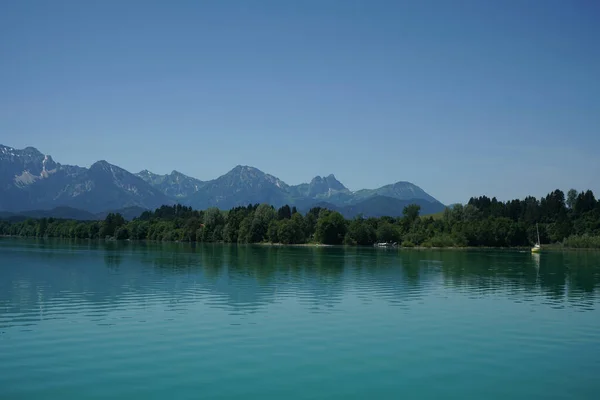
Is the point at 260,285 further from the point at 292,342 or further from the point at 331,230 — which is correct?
the point at 331,230

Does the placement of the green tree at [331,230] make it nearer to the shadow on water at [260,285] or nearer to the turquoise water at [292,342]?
the shadow on water at [260,285]

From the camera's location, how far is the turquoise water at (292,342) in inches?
715

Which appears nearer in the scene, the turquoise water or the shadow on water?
the turquoise water

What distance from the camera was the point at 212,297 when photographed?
3941cm

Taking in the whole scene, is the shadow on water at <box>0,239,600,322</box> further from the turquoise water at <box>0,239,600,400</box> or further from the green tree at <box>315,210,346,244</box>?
the green tree at <box>315,210,346,244</box>

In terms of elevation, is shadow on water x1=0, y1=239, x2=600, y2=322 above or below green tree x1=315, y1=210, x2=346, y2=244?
below

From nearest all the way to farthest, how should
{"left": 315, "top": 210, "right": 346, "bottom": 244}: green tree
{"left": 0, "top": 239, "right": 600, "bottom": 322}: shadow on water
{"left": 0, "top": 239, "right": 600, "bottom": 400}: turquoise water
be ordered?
1. {"left": 0, "top": 239, "right": 600, "bottom": 400}: turquoise water
2. {"left": 0, "top": 239, "right": 600, "bottom": 322}: shadow on water
3. {"left": 315, "top": 210, "right": 346, "bottom": 244}: green tree

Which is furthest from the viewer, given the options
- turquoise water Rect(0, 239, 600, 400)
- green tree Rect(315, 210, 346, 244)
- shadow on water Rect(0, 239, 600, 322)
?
green tree Rect(315, 210, 346, 244)

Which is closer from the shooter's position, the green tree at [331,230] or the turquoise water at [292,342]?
the turquoise water at [292,342]

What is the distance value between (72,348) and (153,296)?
1680cm

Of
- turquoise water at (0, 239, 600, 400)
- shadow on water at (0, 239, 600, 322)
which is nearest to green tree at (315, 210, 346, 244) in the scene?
shadow on water at (0, 239, 600, 322)

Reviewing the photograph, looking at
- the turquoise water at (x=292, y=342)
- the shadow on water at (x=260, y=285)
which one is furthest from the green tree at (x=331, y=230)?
the turquoise water at (x=292, y=342)

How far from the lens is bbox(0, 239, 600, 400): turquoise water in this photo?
18.2 metres

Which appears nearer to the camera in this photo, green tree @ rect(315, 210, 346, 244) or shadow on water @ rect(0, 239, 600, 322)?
shadow on water @ rect(0, 239, 600, 322)
